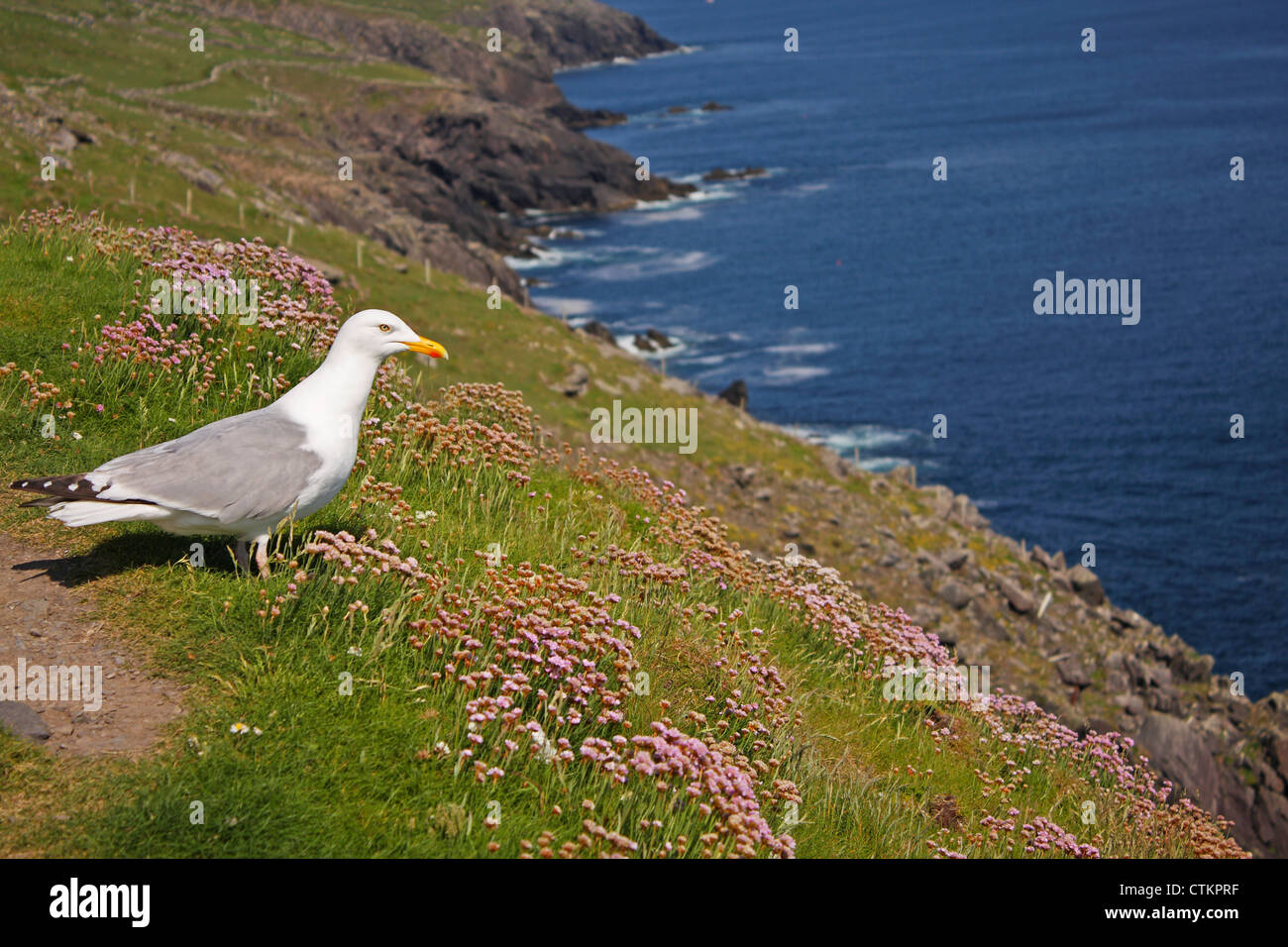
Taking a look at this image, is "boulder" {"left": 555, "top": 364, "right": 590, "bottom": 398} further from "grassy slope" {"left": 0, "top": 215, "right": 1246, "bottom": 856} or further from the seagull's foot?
the seagull's foot

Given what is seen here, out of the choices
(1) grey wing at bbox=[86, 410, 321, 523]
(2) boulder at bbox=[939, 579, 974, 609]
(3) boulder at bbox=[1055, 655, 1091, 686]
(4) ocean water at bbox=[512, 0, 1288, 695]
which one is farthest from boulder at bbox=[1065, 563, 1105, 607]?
(1) grey wing at bbox=[86, 410, 321, 523]

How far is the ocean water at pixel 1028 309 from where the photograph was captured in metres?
57.6

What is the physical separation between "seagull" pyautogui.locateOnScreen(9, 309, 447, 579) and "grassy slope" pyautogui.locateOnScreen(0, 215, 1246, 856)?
1.90 feet

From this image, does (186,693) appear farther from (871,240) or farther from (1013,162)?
(1013,162)

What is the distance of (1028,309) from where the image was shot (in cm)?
8738

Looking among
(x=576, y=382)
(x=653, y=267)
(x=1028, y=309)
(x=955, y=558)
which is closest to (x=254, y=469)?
(x=576, y=382)

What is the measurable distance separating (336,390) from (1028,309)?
282 ft

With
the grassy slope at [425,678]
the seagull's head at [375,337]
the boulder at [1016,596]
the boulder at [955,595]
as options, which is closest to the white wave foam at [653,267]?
the boulder at [1016,596]

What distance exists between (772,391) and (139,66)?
58506 mm

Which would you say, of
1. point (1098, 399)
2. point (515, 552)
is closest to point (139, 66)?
point (1098, 399)

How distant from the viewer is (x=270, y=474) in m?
8.11

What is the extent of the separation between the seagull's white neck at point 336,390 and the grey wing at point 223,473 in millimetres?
276

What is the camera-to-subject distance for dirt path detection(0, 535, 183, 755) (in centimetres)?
714

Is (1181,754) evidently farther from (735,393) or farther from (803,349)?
(803,349)
